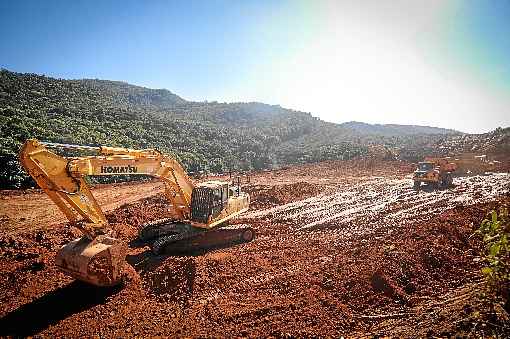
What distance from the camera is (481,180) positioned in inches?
1070

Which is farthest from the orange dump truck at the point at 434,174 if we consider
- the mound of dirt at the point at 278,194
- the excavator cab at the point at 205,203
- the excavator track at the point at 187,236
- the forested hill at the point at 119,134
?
the forested hill at the point at 119,134

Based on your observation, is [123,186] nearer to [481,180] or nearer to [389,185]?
[389,185]

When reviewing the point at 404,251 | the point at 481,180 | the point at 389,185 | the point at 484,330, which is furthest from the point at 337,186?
the point at 484,330

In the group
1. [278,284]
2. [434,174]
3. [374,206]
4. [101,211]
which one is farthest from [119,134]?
[278,284]

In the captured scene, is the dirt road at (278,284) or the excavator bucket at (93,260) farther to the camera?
the excavator bucket at (93,260)

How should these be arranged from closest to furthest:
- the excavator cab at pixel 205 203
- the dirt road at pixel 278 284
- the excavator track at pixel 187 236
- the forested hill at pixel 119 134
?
1. the dirt road at pixel 278 284
2. the excavator track at pixel 187 236
3. the excavator cab at pixel 205 203
4. the forested hill at pixel 119 134

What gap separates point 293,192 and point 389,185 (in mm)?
8606

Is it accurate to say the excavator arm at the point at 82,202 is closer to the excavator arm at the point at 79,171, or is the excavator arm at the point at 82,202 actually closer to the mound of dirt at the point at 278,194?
the excavator arm at the point at 79,171

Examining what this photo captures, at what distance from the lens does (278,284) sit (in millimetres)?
9695

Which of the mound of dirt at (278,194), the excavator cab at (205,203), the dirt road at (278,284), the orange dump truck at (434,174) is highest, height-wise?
the orange dump truck at (434,174)

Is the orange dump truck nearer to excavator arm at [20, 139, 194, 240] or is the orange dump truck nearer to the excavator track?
the excavator track

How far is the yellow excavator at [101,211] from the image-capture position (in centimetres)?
848

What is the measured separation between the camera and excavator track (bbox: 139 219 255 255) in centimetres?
1250

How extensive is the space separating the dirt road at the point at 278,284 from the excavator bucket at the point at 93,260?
2.09ft
